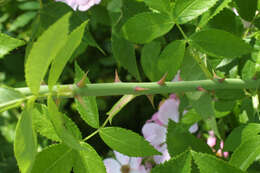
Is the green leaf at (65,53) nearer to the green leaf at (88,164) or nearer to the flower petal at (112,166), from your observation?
the green leaf at (88,164)

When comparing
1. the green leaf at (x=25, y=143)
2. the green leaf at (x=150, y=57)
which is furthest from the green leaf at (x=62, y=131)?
the green leaf at (x=150, y=57)

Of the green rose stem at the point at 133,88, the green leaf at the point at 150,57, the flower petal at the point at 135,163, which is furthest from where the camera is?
the flower petal at the point at 135,163

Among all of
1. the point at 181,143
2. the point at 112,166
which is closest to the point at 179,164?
the point at 181,143

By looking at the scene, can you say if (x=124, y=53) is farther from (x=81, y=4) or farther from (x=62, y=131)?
(x=62, y=131)

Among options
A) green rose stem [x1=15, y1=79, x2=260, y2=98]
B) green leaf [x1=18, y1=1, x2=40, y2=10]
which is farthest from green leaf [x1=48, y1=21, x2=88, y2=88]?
green leaf [x1=18, y1=1, x2=40, y2=10]

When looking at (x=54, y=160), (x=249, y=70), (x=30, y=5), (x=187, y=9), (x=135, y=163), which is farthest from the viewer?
(x=30, y=5)
